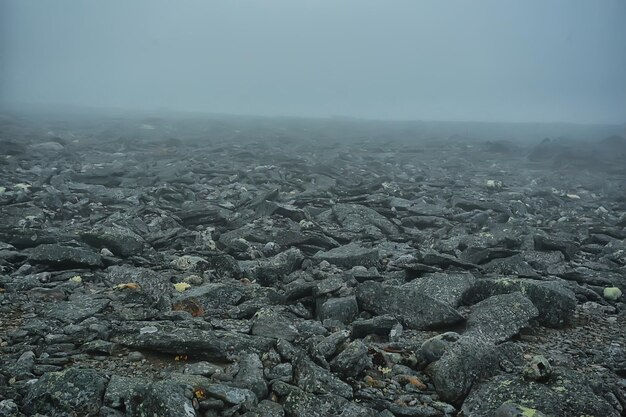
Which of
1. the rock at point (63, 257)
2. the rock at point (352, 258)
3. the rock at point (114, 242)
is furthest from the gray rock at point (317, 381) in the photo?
the rock at point (114, 242)

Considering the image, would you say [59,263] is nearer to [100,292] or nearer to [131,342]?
[100,292]

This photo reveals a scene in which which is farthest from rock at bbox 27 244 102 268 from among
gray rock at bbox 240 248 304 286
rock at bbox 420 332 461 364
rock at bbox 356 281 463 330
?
rock at bbox 420 332 461 364

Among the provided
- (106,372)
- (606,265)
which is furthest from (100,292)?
(606,265)

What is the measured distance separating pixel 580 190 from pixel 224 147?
A: 14.3 m

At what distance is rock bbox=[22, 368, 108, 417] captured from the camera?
259 centimetres

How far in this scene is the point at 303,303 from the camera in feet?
15.0

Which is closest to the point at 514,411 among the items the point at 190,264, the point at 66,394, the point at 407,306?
the point at 407,306

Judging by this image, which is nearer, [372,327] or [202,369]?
[202,369]

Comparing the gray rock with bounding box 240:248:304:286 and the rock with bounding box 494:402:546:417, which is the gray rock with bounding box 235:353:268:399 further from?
the gray rock with bounding box 240:248:304:286

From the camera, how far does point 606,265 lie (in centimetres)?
635

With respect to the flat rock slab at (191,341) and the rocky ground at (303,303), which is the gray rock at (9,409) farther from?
the flat rock slab at (191,341)

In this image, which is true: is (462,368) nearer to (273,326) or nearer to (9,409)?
(273,326)

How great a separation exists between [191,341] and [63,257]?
2815 mm

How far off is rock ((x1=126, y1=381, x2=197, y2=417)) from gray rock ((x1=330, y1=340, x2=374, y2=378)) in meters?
1.15
